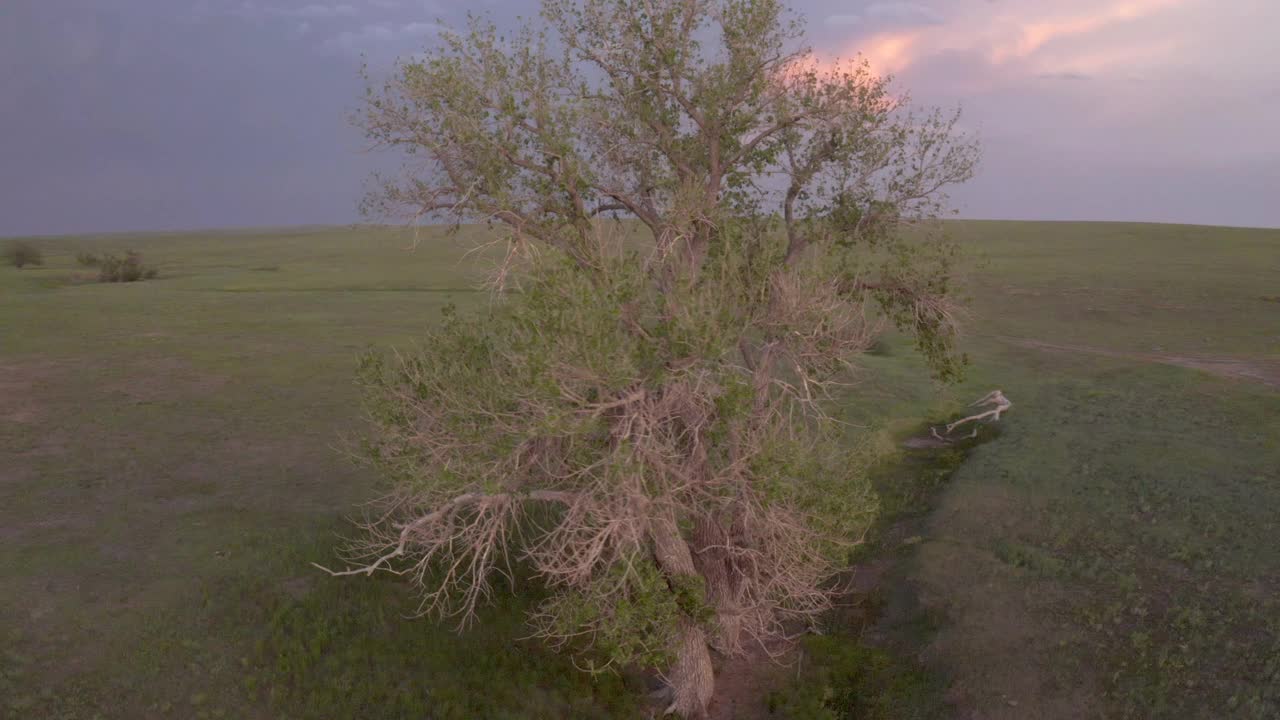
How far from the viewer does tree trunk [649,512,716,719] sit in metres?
17.2

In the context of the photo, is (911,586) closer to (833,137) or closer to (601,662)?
(601,662)

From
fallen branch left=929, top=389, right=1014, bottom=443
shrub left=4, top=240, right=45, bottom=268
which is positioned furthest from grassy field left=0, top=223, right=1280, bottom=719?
shrub left=4, top=240, right=45, bottom=268

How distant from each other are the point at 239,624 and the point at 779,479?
12367mm

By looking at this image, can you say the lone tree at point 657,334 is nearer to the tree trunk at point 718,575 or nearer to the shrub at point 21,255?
the tree trunk at point 718,575

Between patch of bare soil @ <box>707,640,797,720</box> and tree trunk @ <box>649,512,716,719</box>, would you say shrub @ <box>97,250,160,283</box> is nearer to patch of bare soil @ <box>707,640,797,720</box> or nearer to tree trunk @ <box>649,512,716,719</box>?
Answer: patch of bare soil @ <box>707,640,797,720</box>

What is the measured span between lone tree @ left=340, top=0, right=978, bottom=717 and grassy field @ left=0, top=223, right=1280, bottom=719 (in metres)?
2.28

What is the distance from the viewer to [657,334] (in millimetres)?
15500

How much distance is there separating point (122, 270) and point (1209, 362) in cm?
9266

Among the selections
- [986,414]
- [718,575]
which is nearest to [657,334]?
[718,575]

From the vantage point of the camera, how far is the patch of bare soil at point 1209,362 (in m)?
39.1

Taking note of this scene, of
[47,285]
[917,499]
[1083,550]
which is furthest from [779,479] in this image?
[47,285]

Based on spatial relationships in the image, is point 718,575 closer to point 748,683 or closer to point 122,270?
point 748,683

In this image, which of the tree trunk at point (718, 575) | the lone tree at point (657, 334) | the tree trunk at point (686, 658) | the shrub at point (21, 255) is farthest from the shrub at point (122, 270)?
the tree trunk at point (686, 658)

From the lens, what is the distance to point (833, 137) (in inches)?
798
